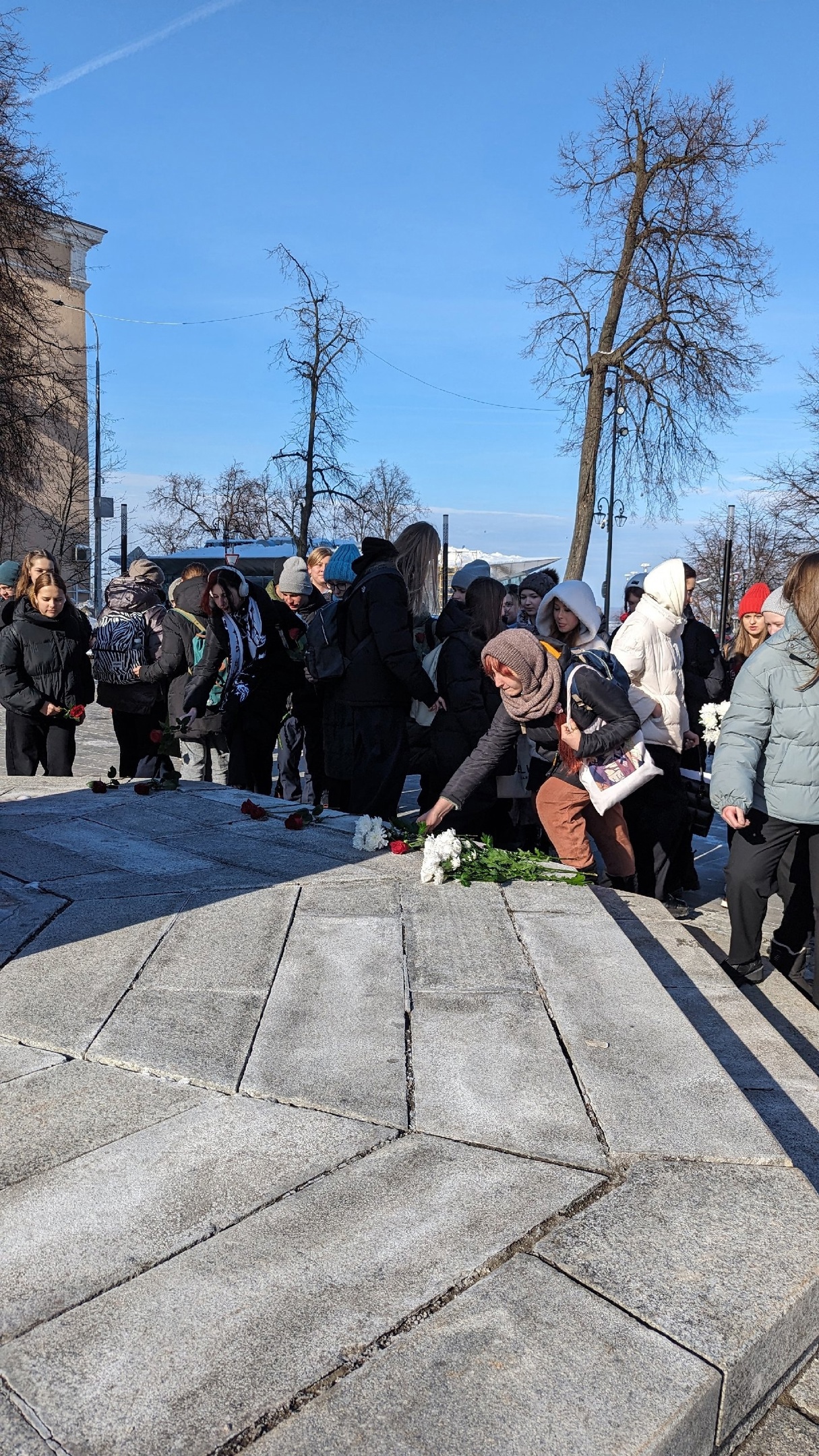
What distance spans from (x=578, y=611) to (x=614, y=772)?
0.86 m

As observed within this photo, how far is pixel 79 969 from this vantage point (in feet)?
13.1

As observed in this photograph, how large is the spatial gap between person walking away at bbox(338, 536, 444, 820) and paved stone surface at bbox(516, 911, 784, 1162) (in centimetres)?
239

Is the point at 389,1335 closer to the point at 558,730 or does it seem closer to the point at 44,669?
the point at 558,730

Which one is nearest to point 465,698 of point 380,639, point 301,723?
point 380,639

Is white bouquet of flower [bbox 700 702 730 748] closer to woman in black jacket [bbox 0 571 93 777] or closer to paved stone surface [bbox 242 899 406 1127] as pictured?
paved stone surface [bbox 242 899 406 1127]

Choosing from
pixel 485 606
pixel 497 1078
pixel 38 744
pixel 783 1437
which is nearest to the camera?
pixel 783 1437

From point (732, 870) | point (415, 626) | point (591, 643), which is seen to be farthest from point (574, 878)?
point (415, 626)

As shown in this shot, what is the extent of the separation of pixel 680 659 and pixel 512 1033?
137 inches

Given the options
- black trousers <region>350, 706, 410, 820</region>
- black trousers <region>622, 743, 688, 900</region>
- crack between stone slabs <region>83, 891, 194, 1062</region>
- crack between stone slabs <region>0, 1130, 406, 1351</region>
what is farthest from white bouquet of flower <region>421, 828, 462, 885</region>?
crack between stone slabs <region>0, 1130, 406, 1351</region>

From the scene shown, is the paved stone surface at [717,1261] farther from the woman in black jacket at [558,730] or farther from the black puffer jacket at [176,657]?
the black puffer jacket at [176,657]

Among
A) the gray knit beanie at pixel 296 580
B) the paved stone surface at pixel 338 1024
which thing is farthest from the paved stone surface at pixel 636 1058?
the gray knit beanie at pixel 296 580

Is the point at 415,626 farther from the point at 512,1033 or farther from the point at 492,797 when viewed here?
the point at 512,1033

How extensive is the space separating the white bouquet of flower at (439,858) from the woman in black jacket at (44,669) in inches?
139

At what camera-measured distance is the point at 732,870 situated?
4914 mm
